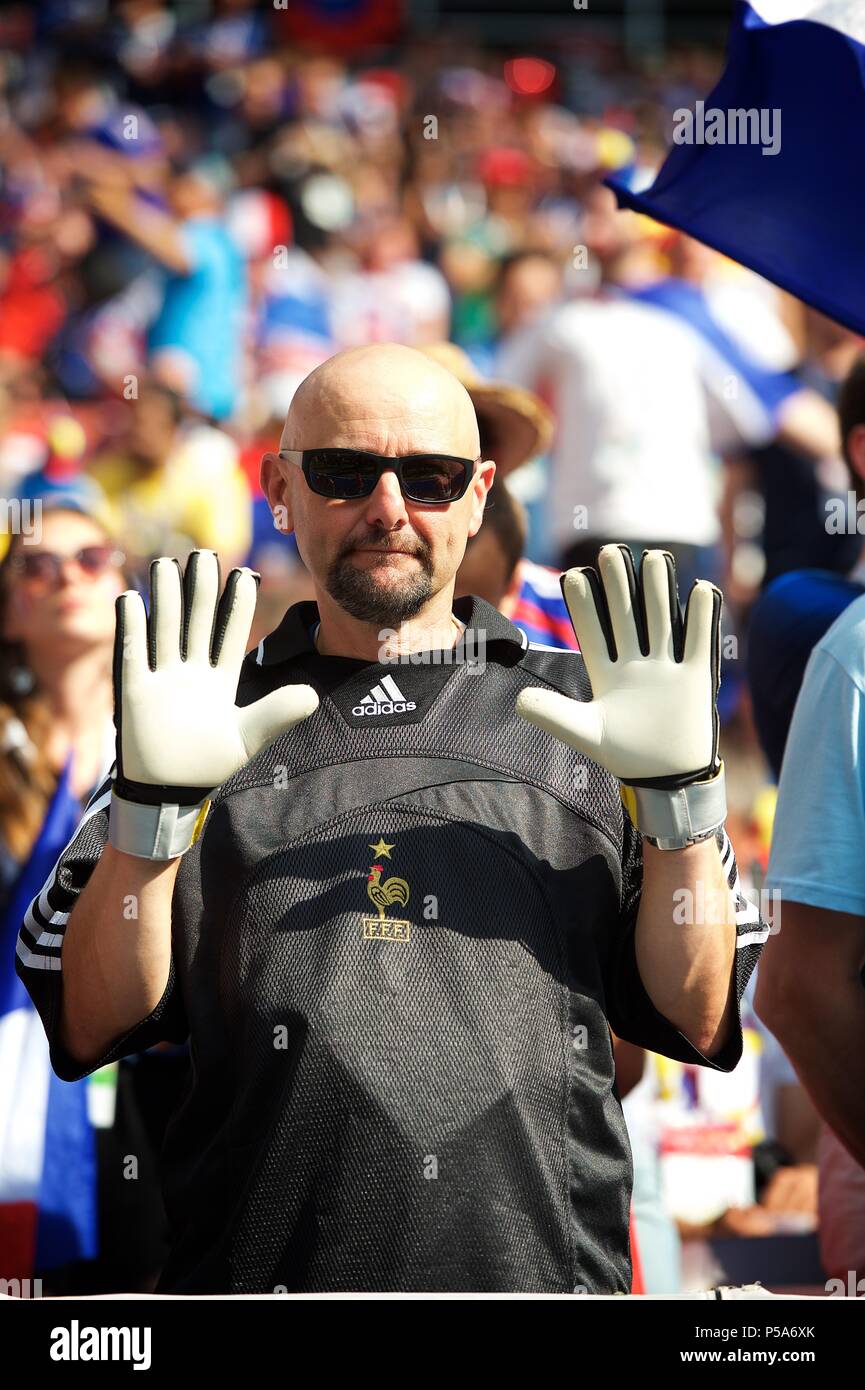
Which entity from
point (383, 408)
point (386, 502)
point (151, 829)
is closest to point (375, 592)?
point (386, 502)

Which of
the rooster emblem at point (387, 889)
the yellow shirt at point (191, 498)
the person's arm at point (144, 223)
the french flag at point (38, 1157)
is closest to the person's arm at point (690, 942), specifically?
the rooster emblem at point (387, 889)

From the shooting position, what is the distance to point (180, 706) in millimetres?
2209

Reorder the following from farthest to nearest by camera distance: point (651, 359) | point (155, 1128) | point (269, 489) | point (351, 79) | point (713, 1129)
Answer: point (351, 79) → point (651, 359) → point (713, 1129) → point (155, 1128) → point (269, 489)

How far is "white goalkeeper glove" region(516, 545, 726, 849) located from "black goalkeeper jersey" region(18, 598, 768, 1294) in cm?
16

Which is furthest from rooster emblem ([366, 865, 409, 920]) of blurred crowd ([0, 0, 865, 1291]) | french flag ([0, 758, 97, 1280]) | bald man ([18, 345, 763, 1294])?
french flag ([0, 758, 97, 1280])

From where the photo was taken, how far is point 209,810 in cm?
240

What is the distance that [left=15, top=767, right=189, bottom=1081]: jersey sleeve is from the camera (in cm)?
237

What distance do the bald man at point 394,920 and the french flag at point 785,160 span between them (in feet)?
4.29

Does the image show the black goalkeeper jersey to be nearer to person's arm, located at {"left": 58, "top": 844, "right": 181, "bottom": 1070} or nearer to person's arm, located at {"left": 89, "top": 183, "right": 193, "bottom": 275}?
person's arm, located at {"left": 58, "top": 844, "right": 181, "bottom": 1070}

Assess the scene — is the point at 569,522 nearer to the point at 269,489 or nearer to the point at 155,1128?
the point at 155,1128

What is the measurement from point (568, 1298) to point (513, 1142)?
41cm

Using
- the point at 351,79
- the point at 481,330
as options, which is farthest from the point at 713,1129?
the point at 351,79

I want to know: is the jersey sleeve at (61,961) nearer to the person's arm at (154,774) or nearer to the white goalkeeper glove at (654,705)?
the person's arm at (154,774)

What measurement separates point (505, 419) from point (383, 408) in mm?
1921
